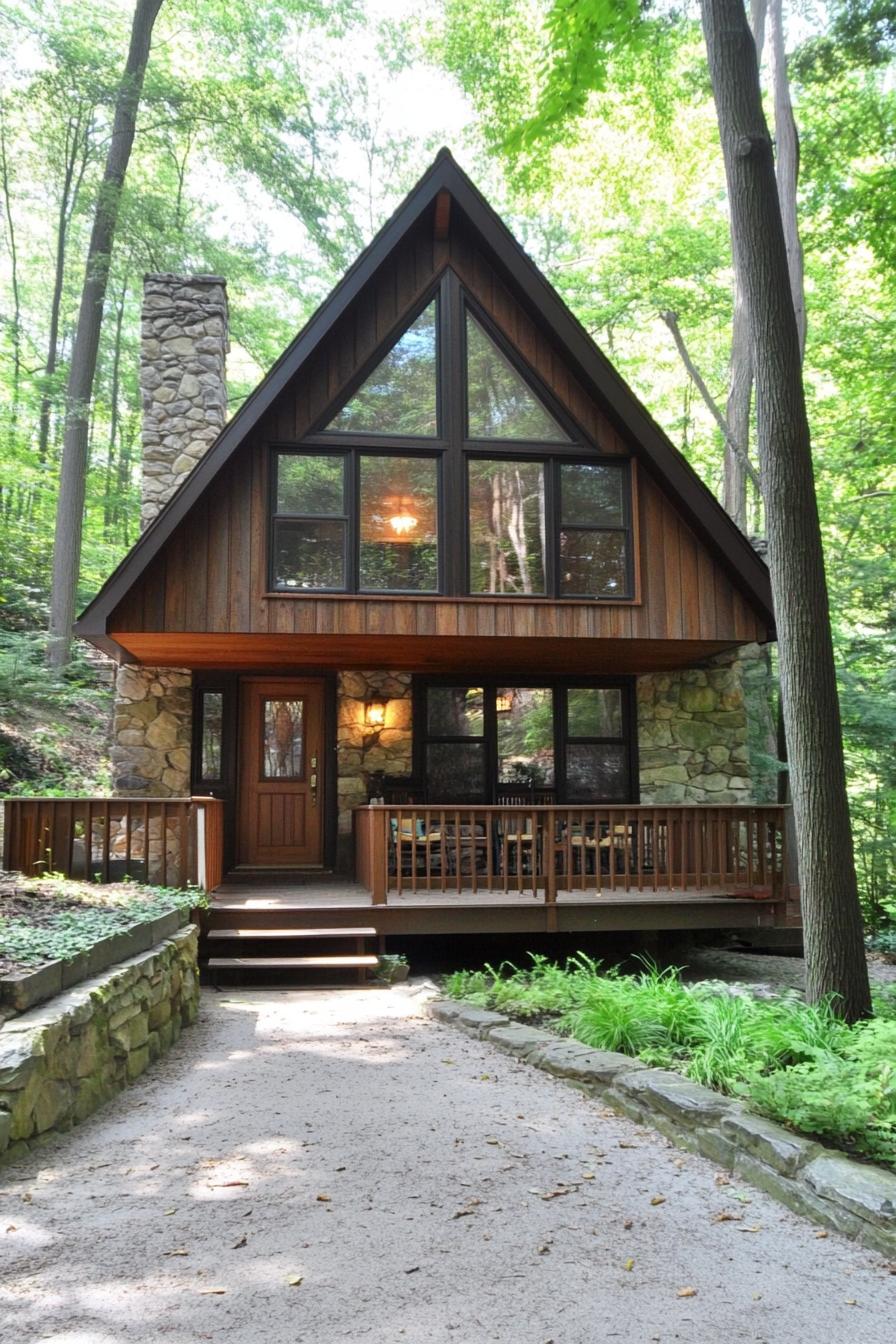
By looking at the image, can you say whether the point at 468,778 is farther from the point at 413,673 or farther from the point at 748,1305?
the point at 748,1305

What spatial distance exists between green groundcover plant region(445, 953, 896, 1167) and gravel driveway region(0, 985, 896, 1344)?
16.0 inches

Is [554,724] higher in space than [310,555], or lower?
lower

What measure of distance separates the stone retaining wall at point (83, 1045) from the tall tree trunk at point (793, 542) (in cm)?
363

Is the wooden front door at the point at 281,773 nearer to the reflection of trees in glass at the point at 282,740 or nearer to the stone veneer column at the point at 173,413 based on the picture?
the reflection of trees in glass at the point at 282,740

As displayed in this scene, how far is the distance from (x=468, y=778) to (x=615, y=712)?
194 cm

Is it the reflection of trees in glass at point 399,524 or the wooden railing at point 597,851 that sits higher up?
the reflection of trees in glass at point 399,524

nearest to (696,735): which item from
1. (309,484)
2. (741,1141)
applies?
(309,484)

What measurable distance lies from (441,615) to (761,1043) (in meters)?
5.72

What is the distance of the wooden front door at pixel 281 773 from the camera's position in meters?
11.1

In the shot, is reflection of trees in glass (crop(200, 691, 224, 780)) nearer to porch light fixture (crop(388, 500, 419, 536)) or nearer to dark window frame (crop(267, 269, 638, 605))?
dark window frame (crop(267, 269, 638, 605))

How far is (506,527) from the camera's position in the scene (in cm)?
1002

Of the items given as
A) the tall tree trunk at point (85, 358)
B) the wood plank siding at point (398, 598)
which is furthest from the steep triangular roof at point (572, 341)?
the tall tree trunk at point (85, 358)

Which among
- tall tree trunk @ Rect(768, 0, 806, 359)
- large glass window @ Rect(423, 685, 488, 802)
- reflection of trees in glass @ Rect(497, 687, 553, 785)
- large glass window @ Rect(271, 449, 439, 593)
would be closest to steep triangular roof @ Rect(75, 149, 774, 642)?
large glass window @ Rect(271, 449, 439, 593)

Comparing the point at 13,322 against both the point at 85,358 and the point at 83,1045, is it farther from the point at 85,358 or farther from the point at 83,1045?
the point at 83,1045
